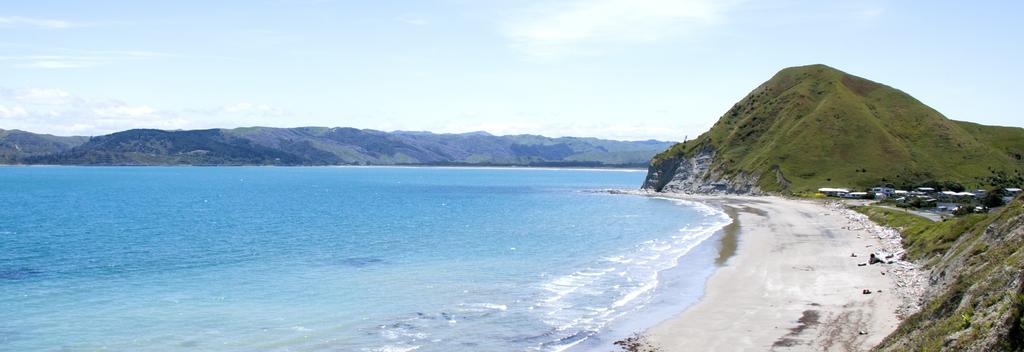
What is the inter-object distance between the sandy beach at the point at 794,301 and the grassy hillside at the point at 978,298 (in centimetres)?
324

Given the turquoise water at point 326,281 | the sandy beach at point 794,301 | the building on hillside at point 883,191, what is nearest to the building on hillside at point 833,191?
the building on hillside at point 883,191

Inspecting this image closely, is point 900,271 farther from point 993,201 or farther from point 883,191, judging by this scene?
point 883,191

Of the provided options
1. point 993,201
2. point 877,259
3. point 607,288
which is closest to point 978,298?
point 607,288

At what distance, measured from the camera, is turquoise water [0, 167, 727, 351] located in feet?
118

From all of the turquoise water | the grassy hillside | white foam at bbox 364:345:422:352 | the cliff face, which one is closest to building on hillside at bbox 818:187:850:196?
the turquoise water

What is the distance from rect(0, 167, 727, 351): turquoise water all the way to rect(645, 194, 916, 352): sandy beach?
3988 millimetres

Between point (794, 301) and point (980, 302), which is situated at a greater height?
point (980, 302)

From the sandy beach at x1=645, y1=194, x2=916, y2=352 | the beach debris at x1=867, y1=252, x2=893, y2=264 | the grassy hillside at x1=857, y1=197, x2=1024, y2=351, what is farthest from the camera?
the beach debris at x1=867, y1=252, x2=893, y2=264

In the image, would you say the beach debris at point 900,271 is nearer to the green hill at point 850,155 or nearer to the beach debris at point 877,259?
the beach debris at point 877,259

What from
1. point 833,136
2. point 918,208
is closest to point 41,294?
point 918,208

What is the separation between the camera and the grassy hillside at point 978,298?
63.4 feet

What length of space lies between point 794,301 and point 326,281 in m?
29.8

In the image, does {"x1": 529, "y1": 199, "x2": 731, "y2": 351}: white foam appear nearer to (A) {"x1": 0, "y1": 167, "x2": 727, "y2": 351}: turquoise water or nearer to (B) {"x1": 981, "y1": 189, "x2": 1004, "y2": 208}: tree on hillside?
(A) {"x1": 0, "y1": 167, "x2": 727, "y2": 351}: turquoise water

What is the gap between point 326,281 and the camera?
170 feet
